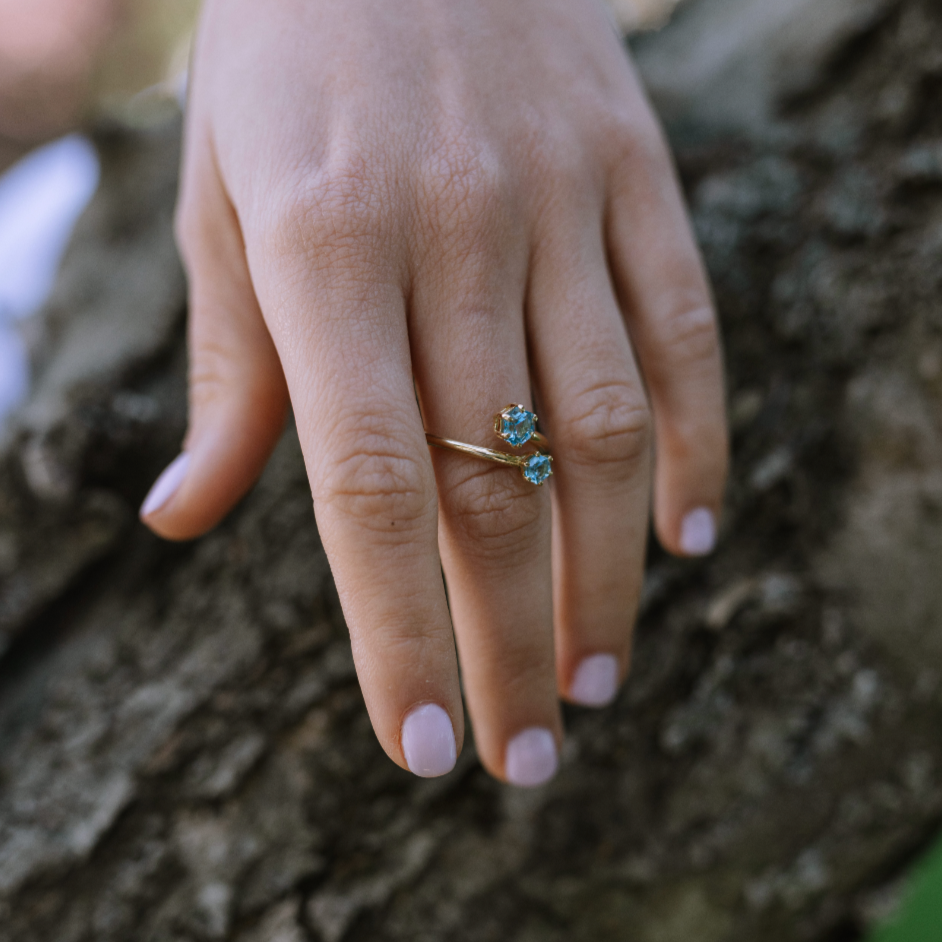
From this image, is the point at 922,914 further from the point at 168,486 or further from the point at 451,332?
the point at 168,486

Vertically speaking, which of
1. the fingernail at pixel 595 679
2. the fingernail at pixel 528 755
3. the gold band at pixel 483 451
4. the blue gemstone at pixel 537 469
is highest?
the gold band at pixel 483 451

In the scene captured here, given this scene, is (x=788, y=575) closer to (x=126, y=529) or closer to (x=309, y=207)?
(x=309, y=207)

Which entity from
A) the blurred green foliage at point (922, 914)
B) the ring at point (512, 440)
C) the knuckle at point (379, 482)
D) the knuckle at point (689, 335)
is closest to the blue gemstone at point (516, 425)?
the ring at point (512, 440)

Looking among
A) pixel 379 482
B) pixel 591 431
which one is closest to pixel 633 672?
pixel 591 431

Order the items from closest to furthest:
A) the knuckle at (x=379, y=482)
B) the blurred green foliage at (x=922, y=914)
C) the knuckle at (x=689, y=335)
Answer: the knuckle at (x=379, y=482) < the knuckle at (x=689, y=335) < the blurred green foliage at (x=922, y=914)

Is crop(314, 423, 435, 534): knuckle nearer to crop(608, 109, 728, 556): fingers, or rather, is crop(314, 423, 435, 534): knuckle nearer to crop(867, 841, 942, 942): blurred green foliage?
crop(608, 109, 728, 556): fingers

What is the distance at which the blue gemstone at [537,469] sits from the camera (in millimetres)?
794

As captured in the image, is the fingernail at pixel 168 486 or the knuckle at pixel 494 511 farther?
the fingernail at pixel 168 486

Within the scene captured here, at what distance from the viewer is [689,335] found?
946mm

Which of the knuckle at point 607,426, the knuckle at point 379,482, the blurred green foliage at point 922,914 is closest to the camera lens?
the knuckle at point 379,482

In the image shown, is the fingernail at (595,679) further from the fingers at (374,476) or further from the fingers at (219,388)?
the fingers at (219,388)

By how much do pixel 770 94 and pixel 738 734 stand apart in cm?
114

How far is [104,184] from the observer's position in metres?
1.36

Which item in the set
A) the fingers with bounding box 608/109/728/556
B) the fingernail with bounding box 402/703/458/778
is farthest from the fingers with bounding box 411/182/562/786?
the fingers with bounding box 608/109/728/556
